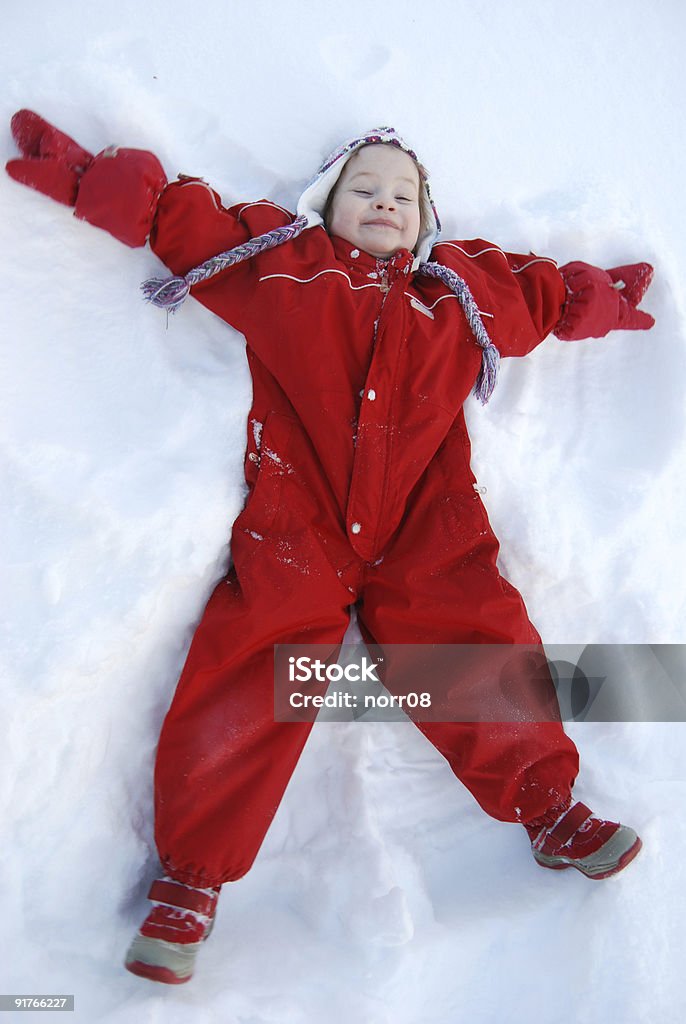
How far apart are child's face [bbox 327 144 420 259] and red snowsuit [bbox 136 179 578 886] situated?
0.04 meters

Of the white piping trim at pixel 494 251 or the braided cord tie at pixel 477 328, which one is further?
the white piping trim at pixel 494 251

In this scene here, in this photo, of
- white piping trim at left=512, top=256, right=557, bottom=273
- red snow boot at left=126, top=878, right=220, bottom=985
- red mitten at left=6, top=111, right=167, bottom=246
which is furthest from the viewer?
white piping trim at left=512, top=256, right=557, bottom=273

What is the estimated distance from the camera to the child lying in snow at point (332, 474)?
1.26 m

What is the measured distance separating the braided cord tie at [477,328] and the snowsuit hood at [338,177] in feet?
0.20

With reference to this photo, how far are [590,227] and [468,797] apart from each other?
1266mm

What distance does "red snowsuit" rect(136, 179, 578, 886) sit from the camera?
50.6 inches

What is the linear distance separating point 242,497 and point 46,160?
2.37ft

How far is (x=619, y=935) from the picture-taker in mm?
1254

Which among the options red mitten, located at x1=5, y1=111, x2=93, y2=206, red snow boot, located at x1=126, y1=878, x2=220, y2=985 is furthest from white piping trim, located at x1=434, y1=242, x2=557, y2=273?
red snow boot, located at x1=126, y1=878, x2=220, y2=985

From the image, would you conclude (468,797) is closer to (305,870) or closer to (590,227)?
(305,870)

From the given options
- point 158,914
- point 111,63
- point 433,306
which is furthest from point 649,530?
point 111,63

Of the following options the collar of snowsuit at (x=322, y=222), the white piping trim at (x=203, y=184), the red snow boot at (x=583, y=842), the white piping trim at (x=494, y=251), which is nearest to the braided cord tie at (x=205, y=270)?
Result: the collar of snowsuit at (x=322, y=222)

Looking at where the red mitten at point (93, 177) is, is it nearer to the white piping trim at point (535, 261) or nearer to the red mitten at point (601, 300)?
the white piping trim at point (535, 261)

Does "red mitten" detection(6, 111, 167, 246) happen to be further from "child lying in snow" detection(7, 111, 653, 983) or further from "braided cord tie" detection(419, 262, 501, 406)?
"braided cord tie" detection(419, 262, 501, 406)
